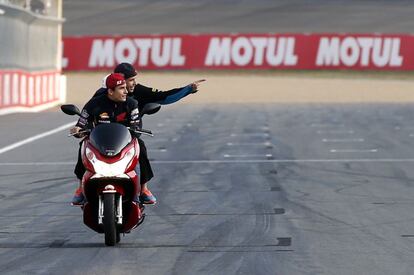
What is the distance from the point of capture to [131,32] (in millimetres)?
72875

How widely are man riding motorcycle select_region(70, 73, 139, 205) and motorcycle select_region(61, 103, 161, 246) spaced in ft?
1.64

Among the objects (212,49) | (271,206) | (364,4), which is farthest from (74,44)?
(271,206)

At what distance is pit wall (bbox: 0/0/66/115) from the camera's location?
33688 millimetres

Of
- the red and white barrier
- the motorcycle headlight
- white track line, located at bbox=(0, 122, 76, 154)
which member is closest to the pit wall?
the red and white barrier

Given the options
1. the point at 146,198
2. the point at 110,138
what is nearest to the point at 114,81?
the point at 110,138

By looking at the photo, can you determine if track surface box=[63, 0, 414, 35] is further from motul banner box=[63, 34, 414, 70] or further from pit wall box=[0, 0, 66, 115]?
pit wall box=[0, 0, 66, 115]

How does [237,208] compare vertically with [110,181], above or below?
below

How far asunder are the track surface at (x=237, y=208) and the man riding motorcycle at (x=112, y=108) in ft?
3.68

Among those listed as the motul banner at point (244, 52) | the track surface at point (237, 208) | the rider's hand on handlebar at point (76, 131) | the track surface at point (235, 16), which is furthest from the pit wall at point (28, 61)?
the track surface at point (235, 16)

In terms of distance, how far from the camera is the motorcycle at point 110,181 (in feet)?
36.6

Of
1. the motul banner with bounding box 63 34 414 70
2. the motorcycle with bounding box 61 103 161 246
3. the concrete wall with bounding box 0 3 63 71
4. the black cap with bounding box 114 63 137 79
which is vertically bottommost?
the motul banner with bounding box 63 34 414 70

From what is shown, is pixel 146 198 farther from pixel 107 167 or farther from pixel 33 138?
pixel 33 138

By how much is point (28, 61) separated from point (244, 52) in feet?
85.0

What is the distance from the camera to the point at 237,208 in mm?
14281
